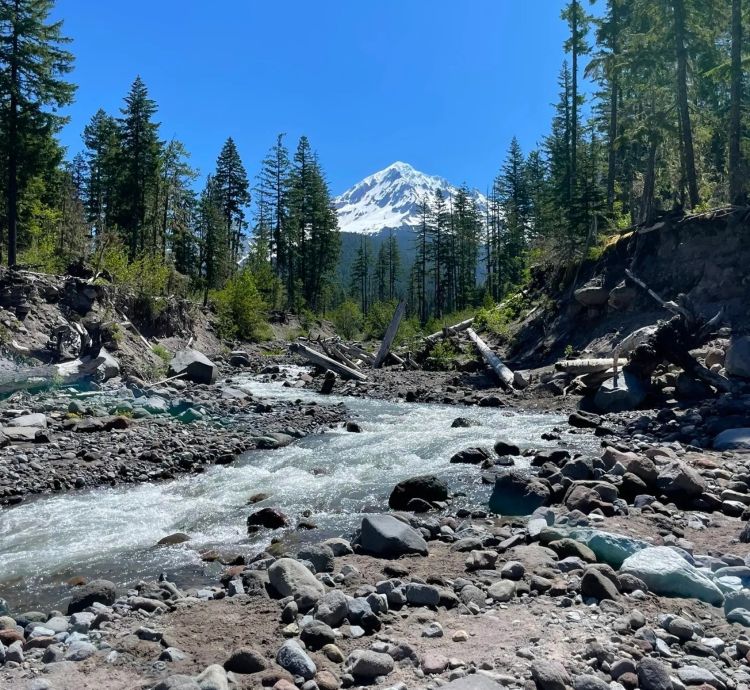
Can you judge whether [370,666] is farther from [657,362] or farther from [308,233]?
[308,233]

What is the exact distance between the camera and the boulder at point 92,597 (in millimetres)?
5047

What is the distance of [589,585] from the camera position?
462cm

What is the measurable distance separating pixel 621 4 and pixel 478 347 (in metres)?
19.7

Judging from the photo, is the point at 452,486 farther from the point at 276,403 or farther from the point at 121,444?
the point at 276,403

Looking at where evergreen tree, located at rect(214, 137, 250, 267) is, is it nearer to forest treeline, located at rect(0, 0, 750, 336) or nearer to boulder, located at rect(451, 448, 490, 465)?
forest treeline, located at rect(0, 0, 750, 336)

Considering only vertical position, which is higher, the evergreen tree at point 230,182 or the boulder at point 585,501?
the evergreen tree at point 230,182

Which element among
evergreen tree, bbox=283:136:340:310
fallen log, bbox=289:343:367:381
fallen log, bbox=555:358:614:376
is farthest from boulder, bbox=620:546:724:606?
evergreen tree, bbox=283:136:340:310

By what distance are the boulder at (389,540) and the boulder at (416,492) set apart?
2.03m

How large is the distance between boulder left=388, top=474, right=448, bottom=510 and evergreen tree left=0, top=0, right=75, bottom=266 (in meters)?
24.7

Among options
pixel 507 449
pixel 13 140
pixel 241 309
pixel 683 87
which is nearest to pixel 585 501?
pixel 507 449

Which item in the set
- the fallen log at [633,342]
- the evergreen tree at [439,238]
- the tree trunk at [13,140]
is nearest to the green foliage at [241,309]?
the tree trunk at [13,140]

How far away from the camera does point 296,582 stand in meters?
4.86

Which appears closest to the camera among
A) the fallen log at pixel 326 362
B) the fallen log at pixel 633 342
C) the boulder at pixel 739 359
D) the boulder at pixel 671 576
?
the boulder at pixel 671 576

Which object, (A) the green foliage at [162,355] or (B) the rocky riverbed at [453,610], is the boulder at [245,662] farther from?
(A) the green foliage at [162,355]
